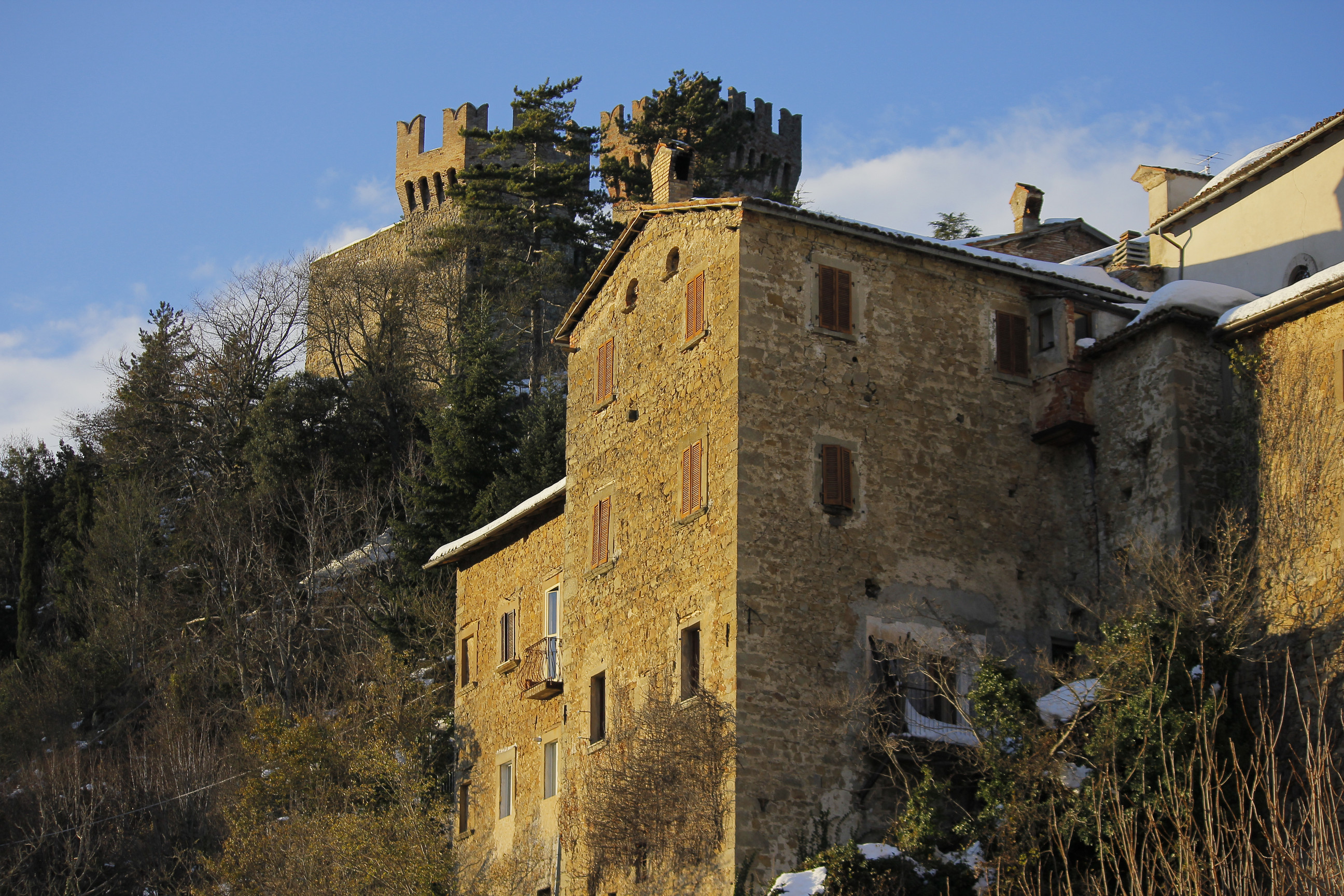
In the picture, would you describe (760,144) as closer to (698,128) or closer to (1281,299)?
(698,128)

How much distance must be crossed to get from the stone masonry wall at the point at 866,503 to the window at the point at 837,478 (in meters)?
0.14

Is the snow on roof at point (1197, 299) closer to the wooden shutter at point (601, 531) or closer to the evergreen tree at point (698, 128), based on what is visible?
the wooden shutter at point (601, 531)

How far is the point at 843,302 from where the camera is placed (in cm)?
2200

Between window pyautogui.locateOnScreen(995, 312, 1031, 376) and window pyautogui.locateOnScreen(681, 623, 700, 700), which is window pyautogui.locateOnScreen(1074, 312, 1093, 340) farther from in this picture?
window pyautogui.locateOnScreen(681, 623, 700, 700)

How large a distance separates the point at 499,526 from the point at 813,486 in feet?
27.6

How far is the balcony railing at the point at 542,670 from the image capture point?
2475cm

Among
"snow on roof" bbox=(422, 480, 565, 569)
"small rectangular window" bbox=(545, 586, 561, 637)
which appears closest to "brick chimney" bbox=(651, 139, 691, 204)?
"snow on roof" bbox=(422, 480, 565, 569)

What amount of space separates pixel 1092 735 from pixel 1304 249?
8999 millimetres

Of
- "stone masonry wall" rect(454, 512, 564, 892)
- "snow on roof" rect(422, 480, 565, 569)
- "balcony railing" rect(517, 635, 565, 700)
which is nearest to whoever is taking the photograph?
"balcony railing" rect(517, 635, 565, 700)

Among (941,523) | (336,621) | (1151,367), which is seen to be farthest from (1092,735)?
(336,621)

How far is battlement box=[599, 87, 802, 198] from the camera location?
187 feet

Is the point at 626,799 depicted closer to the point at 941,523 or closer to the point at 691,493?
the point at 691,493

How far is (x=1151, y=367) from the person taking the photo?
2152 cm

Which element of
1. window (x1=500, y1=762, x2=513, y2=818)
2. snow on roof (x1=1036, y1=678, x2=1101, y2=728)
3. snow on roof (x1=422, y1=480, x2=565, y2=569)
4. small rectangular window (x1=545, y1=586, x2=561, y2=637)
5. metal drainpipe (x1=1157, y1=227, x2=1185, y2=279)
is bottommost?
window (x1=500, y1=762, x2=513, y2=818)
